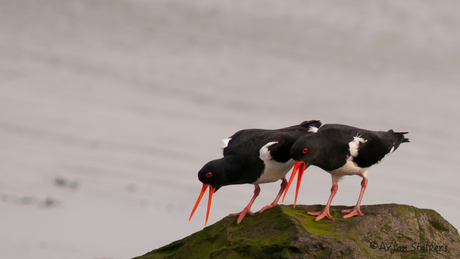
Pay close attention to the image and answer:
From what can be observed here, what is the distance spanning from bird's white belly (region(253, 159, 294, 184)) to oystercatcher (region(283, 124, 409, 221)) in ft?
1.85

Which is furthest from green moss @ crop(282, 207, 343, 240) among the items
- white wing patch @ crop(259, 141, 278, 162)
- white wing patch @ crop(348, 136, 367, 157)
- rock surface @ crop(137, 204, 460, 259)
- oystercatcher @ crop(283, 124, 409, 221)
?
white wing patch @ crop(348, 136, 367, 157)

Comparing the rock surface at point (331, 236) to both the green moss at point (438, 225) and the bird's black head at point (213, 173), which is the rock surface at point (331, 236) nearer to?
the green moss at point (438, 225)

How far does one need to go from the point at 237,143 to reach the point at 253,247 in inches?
81.2

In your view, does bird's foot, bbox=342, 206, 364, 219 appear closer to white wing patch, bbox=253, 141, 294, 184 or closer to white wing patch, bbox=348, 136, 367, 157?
white wing patch, bbox=348, 136, 367, 157

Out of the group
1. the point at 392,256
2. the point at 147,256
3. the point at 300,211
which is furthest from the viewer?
the point at 147,256

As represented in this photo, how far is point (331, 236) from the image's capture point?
7.81 meters

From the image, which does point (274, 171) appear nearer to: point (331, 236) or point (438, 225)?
point (331, 236)

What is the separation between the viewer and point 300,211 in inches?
346

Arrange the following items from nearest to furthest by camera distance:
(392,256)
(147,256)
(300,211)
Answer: (392,256), (300,211), (147,256)

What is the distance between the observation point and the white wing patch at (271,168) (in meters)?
8.84

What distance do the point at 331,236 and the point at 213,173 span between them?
90.8 inches

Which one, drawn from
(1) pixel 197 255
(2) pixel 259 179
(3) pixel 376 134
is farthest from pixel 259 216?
(3) pixel 376 134

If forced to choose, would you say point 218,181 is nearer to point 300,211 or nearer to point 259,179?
point 259,179

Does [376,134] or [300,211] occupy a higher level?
[376,134]
